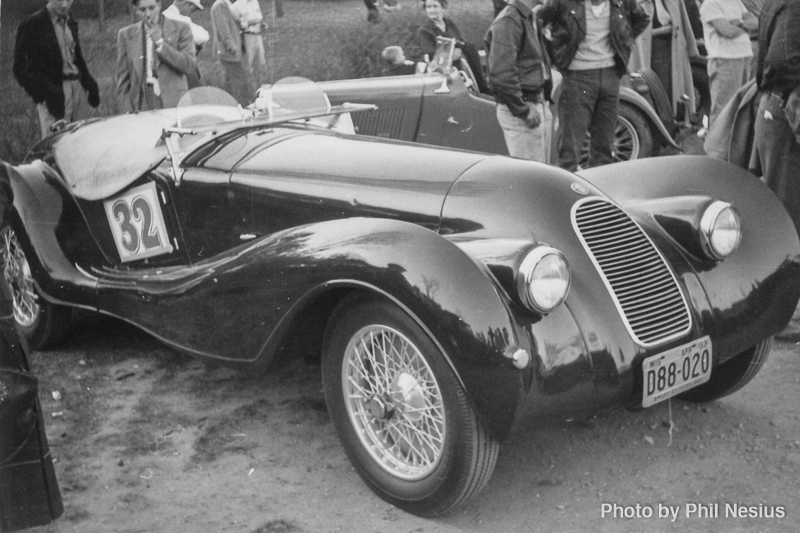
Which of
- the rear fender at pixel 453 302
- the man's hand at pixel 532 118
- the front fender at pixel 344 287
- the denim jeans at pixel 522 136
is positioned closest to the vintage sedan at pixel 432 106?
the denim jeans at pixel 522 136

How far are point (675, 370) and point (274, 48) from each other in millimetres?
2383

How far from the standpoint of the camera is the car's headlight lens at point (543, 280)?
282cm

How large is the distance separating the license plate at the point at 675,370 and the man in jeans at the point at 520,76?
2711 millimetres

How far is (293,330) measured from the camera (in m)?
3.35

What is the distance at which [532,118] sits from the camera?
228 inches

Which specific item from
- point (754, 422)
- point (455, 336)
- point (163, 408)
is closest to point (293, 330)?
point (455, 336)

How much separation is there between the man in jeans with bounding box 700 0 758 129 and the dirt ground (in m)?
4.11

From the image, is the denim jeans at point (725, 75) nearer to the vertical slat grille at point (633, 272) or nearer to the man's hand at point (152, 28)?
the vertical slat grille at point (633, 272)

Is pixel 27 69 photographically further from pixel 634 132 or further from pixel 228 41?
pixel 634 132

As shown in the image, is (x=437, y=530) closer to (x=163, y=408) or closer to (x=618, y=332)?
(x=618, y=332)

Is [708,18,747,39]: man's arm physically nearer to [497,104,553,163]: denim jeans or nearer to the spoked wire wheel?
the spoked wire wheel

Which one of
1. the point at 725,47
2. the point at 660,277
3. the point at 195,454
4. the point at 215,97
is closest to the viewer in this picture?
the point at 660,277

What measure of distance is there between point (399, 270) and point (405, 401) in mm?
482

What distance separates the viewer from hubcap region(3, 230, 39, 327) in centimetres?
478
